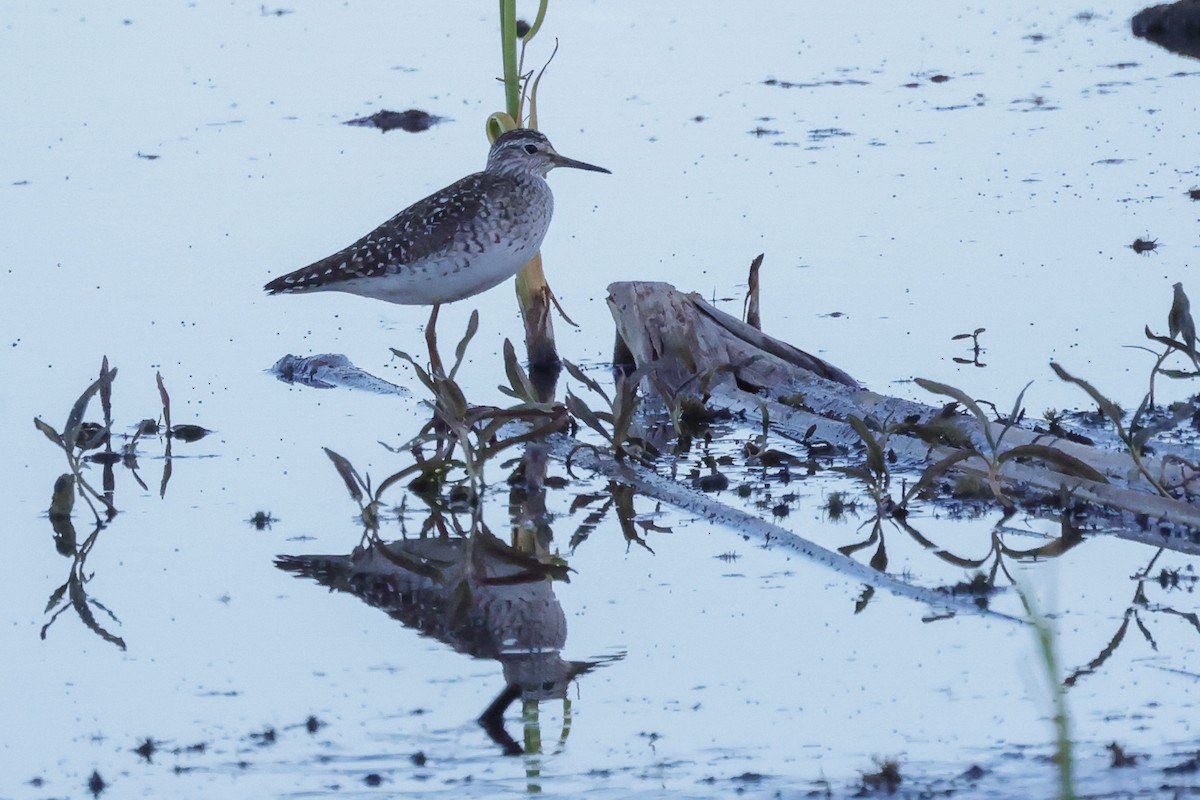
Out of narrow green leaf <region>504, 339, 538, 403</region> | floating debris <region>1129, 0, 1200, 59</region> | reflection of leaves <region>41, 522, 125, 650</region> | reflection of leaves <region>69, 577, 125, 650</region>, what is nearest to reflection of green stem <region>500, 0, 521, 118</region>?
narrow green leaf <region>504, 339, 538, 403</region>

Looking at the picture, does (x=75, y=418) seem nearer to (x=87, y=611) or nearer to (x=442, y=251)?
(x=87, y=611)

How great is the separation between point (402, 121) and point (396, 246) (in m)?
6.97

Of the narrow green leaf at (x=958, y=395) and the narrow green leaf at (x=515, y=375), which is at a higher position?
the narrow green leaf at (x=958, y=395)

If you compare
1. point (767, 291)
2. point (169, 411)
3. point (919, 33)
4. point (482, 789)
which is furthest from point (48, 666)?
point (919, 33)

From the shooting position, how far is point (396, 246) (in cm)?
875

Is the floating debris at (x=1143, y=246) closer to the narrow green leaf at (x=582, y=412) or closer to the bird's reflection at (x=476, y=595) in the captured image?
the narrow green leaf at (x=582, y=412)

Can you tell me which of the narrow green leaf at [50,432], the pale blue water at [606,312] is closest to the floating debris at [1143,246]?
the pale blue water at [606,312]

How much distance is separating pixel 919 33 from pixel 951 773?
586 inches

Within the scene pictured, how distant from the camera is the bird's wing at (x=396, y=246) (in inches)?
343

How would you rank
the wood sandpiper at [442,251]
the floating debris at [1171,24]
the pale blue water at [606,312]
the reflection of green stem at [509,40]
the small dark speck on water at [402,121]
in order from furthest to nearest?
the floating debris at [1171,24], the small dark speck on water at [402,121], the reflection of green stem at [509,40], the wood sandpiper at [442,251], the pale blue water at [606,312]

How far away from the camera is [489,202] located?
885 centimetres

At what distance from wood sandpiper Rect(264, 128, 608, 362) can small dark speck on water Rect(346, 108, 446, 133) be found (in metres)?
6.47

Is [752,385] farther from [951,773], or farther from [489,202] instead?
[951,773]

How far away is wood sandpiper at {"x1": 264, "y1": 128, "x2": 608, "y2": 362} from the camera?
28.6 feet
